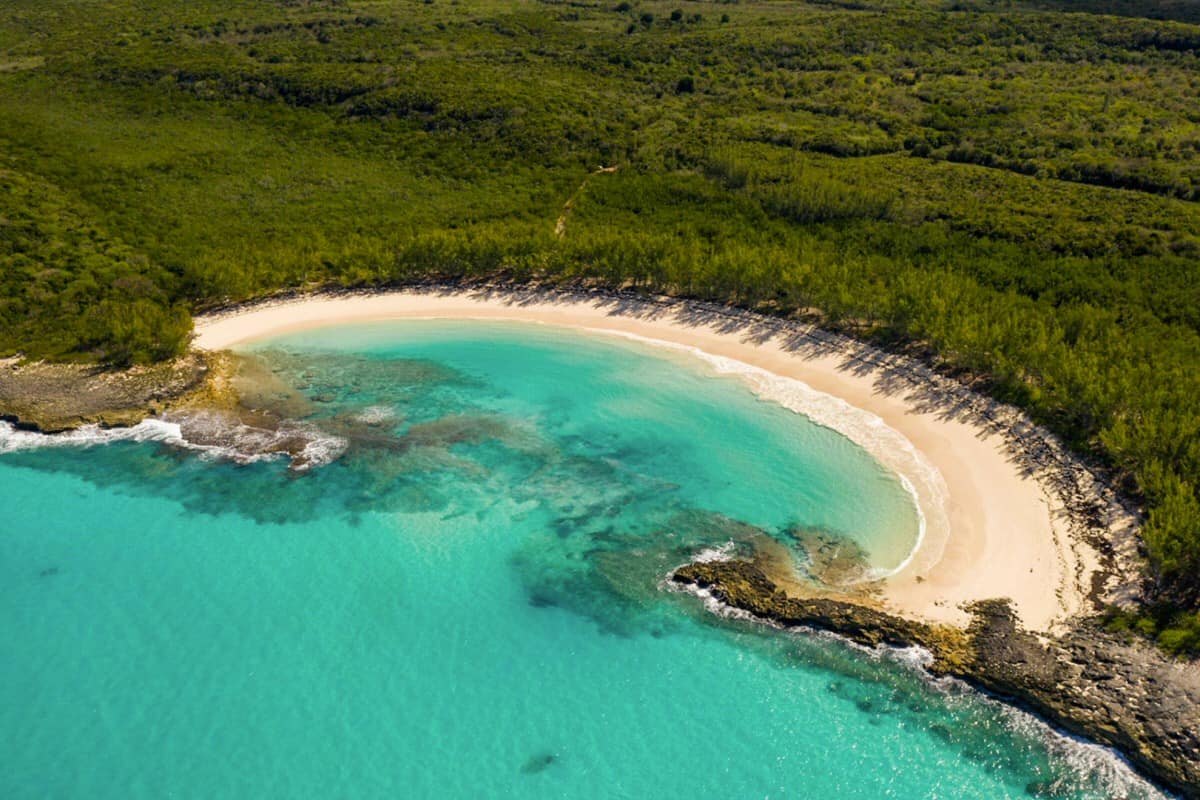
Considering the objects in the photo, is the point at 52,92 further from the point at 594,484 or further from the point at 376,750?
the point at 376,750

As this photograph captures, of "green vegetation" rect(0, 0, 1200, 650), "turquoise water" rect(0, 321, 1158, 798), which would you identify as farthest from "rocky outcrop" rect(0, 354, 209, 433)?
"turquoise water" rect(0, 321, 1158, 798)

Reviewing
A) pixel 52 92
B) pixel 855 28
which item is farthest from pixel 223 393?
pixel 855 28

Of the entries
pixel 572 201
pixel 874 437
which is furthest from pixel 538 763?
pixel 572 201

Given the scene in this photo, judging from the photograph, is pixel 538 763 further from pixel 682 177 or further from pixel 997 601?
pixel 682 177

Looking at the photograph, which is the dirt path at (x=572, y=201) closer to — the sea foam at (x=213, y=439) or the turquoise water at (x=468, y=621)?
the turquoise water at (x=468, y=621)

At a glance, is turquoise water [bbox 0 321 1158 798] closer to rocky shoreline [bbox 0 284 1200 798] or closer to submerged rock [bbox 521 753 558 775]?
submerged rock [bbox 521 753 558 775]

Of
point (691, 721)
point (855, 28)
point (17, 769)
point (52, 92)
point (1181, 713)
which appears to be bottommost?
point (17, 769)
